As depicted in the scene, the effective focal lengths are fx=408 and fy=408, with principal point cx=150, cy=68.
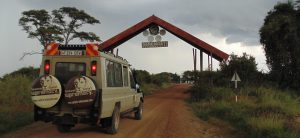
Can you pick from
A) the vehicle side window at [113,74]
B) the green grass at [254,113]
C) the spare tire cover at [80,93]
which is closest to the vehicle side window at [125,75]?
the vehicle side window at [113,74]

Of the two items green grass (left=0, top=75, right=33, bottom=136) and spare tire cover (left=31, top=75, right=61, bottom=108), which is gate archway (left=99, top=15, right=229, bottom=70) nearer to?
green grass (left=0, top=75, right=33, bottom=136)

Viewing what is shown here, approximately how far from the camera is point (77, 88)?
1095 cm

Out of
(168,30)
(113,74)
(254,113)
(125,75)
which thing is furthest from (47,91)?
(168,30)

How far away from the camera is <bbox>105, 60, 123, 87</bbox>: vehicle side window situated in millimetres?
12148

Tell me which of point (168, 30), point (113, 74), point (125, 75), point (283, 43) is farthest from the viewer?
point (168, 30)

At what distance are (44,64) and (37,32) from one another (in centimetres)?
3412

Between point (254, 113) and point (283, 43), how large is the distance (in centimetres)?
2045

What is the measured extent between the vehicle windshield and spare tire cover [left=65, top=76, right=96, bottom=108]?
2.45 feet

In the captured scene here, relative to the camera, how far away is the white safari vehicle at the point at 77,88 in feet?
36.0

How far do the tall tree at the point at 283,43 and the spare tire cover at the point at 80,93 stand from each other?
1092 inches

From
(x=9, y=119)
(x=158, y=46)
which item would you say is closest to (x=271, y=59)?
(x=158, y=46)

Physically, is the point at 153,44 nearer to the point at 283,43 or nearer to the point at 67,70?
the point at 283,43

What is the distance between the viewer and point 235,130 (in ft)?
47.0

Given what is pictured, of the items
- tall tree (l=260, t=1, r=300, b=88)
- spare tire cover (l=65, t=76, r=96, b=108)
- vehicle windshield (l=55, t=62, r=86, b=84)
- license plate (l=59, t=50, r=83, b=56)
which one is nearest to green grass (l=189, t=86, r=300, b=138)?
spare tire cover (l=65, t=76, r=96, b=108)
